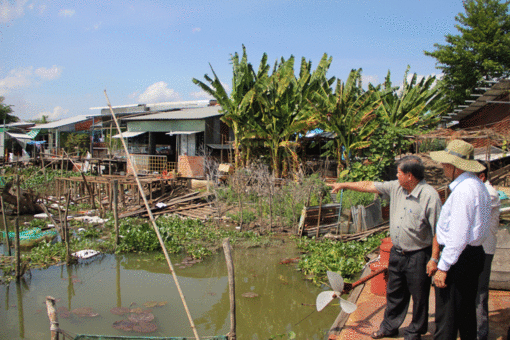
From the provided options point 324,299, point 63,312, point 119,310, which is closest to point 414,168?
point 324,299

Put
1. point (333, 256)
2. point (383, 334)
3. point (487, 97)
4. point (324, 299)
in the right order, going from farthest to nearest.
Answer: point (487, 97)
point (333, 256)
point (324, 299)
point (383, 334)

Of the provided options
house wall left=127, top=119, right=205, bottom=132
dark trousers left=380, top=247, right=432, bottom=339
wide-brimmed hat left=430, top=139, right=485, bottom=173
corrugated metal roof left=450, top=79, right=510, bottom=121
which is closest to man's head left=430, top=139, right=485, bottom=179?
wide-brimmed hat left=430, top=139, right=485, bottom=173

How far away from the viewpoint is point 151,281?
302 inches

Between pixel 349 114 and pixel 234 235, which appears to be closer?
pixel 234 235

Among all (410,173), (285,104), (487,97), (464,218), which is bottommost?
(464,218)

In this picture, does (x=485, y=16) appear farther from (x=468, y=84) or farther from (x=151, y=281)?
(x=151, y=281)

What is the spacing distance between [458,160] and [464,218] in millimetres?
498

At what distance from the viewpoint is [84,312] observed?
6203mm

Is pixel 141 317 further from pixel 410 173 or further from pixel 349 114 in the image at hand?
pixel 349 114

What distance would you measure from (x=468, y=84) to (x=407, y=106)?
220 inches

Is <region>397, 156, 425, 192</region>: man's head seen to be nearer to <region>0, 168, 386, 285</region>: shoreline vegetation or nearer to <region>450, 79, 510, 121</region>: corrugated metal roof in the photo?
<region>0, 168, 386, 285</region>: shoreline vegetation

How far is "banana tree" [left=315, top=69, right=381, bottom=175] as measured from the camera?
13.2 metres

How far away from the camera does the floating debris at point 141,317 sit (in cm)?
587

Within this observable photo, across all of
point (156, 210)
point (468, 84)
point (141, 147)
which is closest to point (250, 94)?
point (156, 210)
